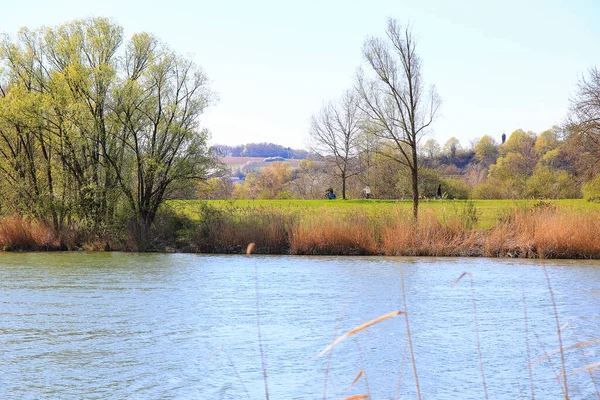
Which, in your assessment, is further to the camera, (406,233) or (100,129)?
(100,129)

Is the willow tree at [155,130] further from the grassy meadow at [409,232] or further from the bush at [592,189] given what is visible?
the bush at [592,189]

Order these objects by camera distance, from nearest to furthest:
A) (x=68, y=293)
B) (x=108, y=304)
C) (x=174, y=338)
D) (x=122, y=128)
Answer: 1. (x=174, y=338)
2. (x=108, y=304)
3. (x=68, y=293)
4. (x=122, y=128)

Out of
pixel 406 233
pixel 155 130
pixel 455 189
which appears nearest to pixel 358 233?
pixel 406 233

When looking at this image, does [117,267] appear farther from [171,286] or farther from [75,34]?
[75,34]

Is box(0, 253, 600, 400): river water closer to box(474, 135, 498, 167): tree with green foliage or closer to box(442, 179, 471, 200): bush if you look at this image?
box(442, 179, 471, 200): bush

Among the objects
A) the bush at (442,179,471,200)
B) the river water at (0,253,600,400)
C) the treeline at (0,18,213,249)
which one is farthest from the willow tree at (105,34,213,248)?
the bush at (442,179,471,200)

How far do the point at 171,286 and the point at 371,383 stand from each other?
9264 mm

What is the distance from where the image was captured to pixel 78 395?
850cm

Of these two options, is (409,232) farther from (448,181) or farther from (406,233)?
(448,181)

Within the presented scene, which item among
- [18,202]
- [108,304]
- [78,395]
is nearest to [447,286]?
[108,304]

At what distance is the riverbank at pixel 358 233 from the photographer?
73.9 ft

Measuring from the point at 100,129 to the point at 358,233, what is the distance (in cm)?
1061

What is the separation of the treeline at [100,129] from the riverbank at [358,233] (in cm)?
86

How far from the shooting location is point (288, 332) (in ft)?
39.0
